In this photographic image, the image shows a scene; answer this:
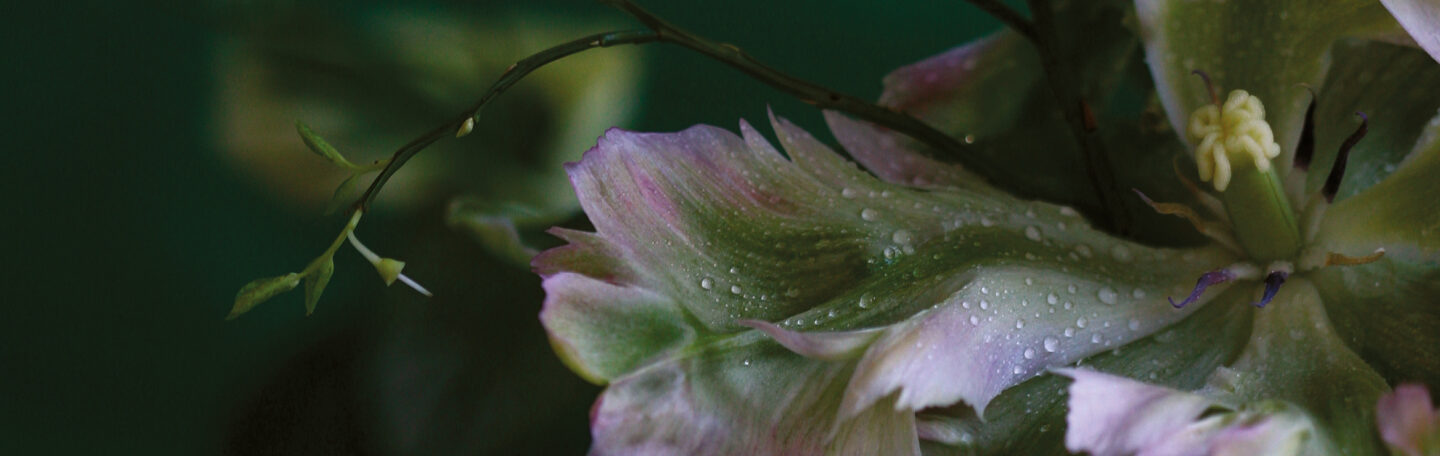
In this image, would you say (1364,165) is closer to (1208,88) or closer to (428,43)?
(1208,88)

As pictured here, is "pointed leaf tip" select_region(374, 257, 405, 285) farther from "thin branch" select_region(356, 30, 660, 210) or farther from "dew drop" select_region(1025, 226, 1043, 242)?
"dew drop" select_region(1025, 226, 1043, 242)

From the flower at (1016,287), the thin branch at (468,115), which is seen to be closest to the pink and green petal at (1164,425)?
the flower at (1016,287)

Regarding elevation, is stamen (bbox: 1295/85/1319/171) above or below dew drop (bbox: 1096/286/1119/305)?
above

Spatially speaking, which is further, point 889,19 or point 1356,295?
point 889,19

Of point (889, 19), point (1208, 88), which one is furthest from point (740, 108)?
point (1208, 88)

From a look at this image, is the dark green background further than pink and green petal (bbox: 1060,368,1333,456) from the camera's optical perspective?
Yes

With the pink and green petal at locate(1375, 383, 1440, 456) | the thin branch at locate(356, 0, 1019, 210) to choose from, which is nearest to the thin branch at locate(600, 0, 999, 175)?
the thin branch at locate(356, 0, 1019, 210)
